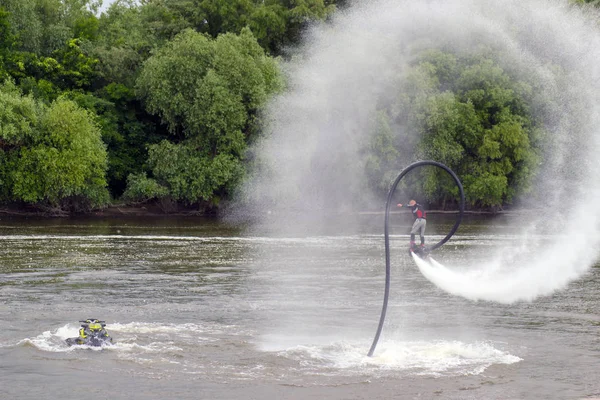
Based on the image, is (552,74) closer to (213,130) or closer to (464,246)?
(464,246)

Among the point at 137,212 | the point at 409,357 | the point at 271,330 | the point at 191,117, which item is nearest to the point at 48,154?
the point at 137,212

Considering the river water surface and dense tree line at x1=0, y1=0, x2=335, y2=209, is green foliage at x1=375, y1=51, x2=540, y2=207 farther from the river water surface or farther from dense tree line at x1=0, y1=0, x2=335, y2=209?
the river water surface

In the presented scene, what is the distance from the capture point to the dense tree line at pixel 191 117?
73625mm

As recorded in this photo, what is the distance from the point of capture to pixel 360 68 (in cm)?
6681

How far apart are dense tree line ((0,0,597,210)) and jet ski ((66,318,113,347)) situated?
45.0m

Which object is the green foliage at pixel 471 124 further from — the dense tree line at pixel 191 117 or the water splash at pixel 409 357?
the water splash at pixel 409 357

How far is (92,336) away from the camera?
1049 inches

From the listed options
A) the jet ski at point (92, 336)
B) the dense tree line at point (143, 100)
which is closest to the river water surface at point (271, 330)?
the jet ski at point (92, 336)

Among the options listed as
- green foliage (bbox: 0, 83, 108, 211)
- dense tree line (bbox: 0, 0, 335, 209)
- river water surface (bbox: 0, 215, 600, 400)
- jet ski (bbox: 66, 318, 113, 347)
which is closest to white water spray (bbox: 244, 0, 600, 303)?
dense tree line (bbox: 0, 0, 335, 209)

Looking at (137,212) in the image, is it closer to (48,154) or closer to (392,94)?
(48,154)

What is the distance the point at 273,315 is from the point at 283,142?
4316 cm

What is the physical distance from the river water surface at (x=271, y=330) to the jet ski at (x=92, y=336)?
0.24m

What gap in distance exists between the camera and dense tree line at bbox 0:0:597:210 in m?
73.6

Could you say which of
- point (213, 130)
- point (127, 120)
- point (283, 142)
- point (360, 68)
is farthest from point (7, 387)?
point (127, 120)
